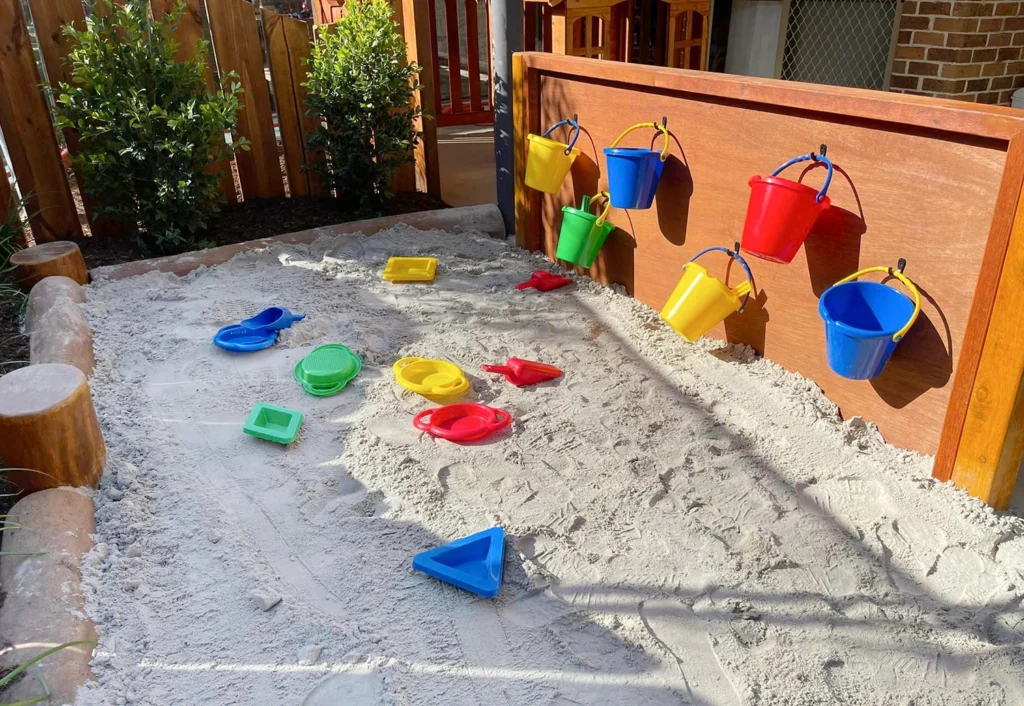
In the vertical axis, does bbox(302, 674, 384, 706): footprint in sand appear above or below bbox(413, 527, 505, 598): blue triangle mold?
below

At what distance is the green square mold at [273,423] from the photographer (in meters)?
2.41

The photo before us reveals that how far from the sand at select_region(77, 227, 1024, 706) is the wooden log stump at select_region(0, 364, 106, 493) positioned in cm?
12

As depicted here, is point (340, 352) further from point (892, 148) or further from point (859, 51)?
point (859, 51)

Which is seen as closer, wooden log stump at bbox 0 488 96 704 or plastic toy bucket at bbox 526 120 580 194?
wooden log stump at bbox 0 488 96 704

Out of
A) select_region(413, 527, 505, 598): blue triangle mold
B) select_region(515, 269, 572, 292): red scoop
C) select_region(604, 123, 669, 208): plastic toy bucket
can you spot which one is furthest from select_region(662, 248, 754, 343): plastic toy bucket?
select_region(413, 527, 505, 598): blue triangle mold

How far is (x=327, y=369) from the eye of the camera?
2.79m

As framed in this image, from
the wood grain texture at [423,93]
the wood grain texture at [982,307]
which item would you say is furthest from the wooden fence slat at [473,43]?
the wood grain texture at [982,307]

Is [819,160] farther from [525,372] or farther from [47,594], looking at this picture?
[47,594]

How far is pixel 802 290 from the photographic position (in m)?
2.55

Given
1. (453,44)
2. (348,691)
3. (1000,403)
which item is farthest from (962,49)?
(348,691)

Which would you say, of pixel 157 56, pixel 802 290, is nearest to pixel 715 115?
pixel 802 290

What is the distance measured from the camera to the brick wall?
166 inches

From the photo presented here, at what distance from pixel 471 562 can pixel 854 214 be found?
1.51m

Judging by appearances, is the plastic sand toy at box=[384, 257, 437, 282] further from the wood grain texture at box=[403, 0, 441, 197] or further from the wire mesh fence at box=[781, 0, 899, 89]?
the wire mesh fence at box=[781, 0, 899, 89]
